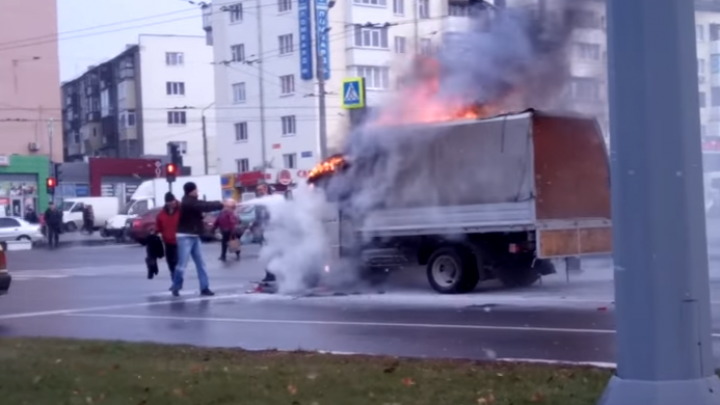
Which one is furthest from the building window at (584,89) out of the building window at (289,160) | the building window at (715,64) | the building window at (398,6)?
the building window at (289,160)

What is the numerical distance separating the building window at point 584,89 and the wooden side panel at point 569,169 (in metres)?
0.54

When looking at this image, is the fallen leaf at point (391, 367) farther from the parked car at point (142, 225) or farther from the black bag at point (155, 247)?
the parked car at point (142, 225)

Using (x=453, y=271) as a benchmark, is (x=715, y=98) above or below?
above

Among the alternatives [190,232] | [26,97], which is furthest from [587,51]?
[26,97]

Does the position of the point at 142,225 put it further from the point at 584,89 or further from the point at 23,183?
the point at 584,89

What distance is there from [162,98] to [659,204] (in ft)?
262

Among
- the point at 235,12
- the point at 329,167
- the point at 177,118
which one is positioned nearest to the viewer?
the point at 329,167

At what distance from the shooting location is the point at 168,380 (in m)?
8.63

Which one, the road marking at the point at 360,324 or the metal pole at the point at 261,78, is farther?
the metal pole at the point at 261,78

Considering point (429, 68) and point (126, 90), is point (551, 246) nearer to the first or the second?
point (429, 68)

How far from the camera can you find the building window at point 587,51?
48.6 ft

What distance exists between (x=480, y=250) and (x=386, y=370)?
26.8ft

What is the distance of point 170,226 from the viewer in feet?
60.6

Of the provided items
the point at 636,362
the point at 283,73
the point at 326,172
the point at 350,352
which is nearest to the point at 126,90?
the point at 283,73
